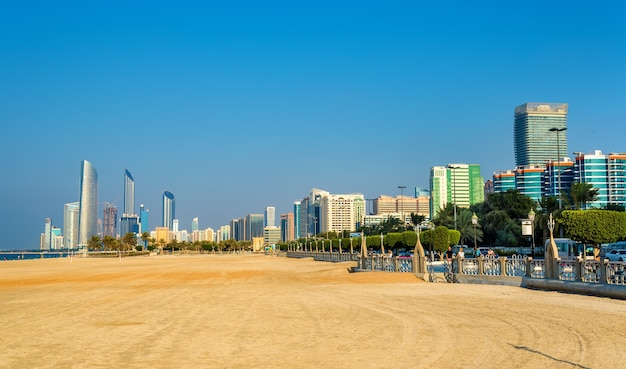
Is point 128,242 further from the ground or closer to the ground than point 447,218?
closer to the ground

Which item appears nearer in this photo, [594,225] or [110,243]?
[594,225]

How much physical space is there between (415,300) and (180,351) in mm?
10216

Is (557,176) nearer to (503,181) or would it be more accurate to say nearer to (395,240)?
(503,181)

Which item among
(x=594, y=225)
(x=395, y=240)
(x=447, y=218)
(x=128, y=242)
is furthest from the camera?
(x=128, y=242)

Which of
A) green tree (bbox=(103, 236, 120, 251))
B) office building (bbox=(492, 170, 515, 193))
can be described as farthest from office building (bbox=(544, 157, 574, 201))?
green tree (bbox=(103, 236, 120, 251))

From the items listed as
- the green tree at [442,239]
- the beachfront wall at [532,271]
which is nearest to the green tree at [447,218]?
the green tree at [442,239]

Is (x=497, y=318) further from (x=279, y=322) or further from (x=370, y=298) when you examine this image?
(x=370, y=298)

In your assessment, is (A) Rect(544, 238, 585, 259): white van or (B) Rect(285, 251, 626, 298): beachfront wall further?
(A) Rect(544, 238, 585, 259): white van

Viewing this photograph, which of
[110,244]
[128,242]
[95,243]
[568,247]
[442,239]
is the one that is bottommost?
[110,244]

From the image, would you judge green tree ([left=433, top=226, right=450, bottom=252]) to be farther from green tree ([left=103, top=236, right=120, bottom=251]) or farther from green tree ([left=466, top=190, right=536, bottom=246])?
green tree ([left=103, top=236, right=120, bottom=251])

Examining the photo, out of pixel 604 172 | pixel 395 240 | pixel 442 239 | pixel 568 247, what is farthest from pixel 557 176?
pixel 442 239

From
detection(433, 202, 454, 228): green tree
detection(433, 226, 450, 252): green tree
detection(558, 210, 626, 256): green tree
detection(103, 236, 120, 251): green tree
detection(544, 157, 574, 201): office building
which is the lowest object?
detection(103, 236, 120, 251): green tree

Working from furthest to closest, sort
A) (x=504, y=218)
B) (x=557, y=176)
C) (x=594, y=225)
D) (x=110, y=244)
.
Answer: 1. (x=110, y=244)
2. (x=557, y=176)
3. (x=504, y=218)
4. (x=594, y=225)

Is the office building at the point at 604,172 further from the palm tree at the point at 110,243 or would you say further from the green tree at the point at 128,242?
the palm tree at the point at 110,243
